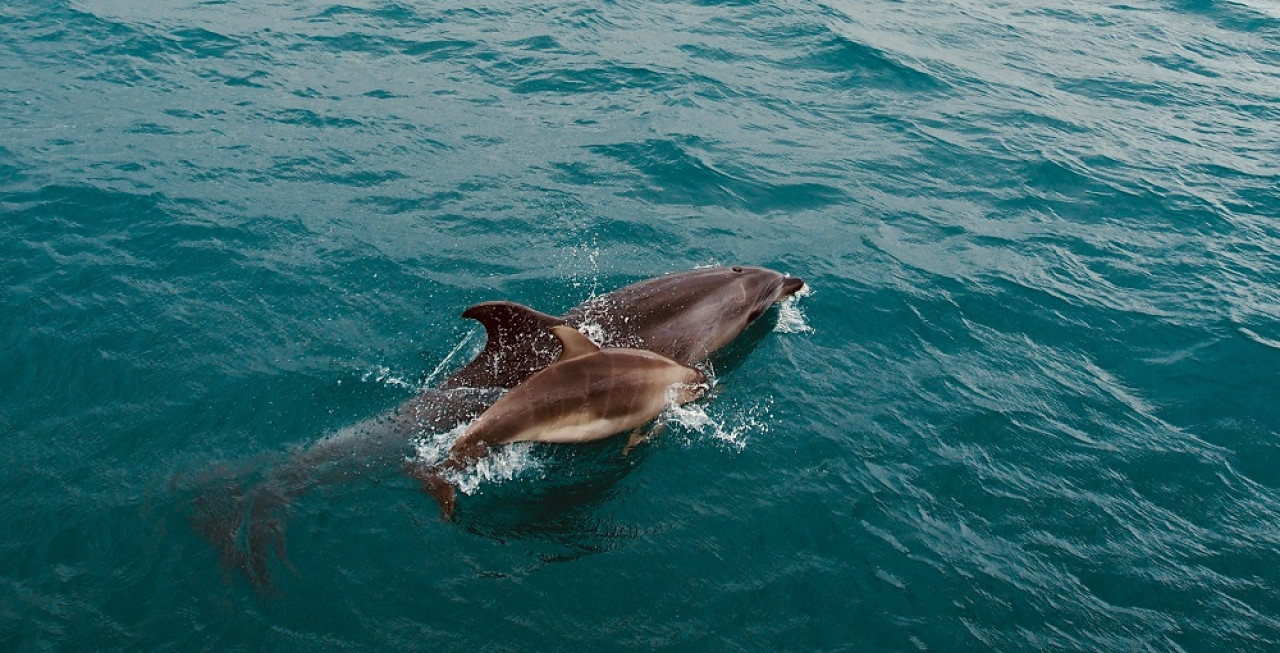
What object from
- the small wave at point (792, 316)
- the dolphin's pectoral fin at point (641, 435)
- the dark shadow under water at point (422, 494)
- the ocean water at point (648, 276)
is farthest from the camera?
the small wave at point (792, 316)

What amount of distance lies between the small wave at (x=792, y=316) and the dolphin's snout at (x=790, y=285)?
0.17 meters

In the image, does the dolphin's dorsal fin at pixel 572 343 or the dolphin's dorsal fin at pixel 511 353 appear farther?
the dolphin's dorsal fin at pixel 511 353

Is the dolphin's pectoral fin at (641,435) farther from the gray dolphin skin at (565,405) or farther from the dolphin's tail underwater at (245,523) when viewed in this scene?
the dolphin's tail underwater at (245,523)

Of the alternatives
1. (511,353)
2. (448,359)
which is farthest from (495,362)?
(448,359)

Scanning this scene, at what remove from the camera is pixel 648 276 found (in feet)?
45.1

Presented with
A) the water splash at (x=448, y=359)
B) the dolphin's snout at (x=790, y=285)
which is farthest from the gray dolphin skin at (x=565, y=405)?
the dolphin's snout at (x=790, y=285)

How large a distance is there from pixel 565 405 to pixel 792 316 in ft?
14.5

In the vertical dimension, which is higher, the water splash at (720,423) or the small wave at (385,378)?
the water splash at (720,423)

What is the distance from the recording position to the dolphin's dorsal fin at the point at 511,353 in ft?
34.9

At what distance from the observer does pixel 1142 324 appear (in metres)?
13.6

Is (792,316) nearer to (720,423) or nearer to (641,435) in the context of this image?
(720,423)

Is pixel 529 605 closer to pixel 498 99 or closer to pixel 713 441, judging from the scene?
pixel 713 441

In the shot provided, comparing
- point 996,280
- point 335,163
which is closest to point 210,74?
point 335,163

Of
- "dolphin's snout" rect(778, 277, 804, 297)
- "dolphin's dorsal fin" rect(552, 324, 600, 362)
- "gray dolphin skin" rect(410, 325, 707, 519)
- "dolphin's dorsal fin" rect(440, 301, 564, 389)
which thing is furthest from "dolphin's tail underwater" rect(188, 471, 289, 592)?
"dolphin's snout" rect(778, 277, 804, 297)
